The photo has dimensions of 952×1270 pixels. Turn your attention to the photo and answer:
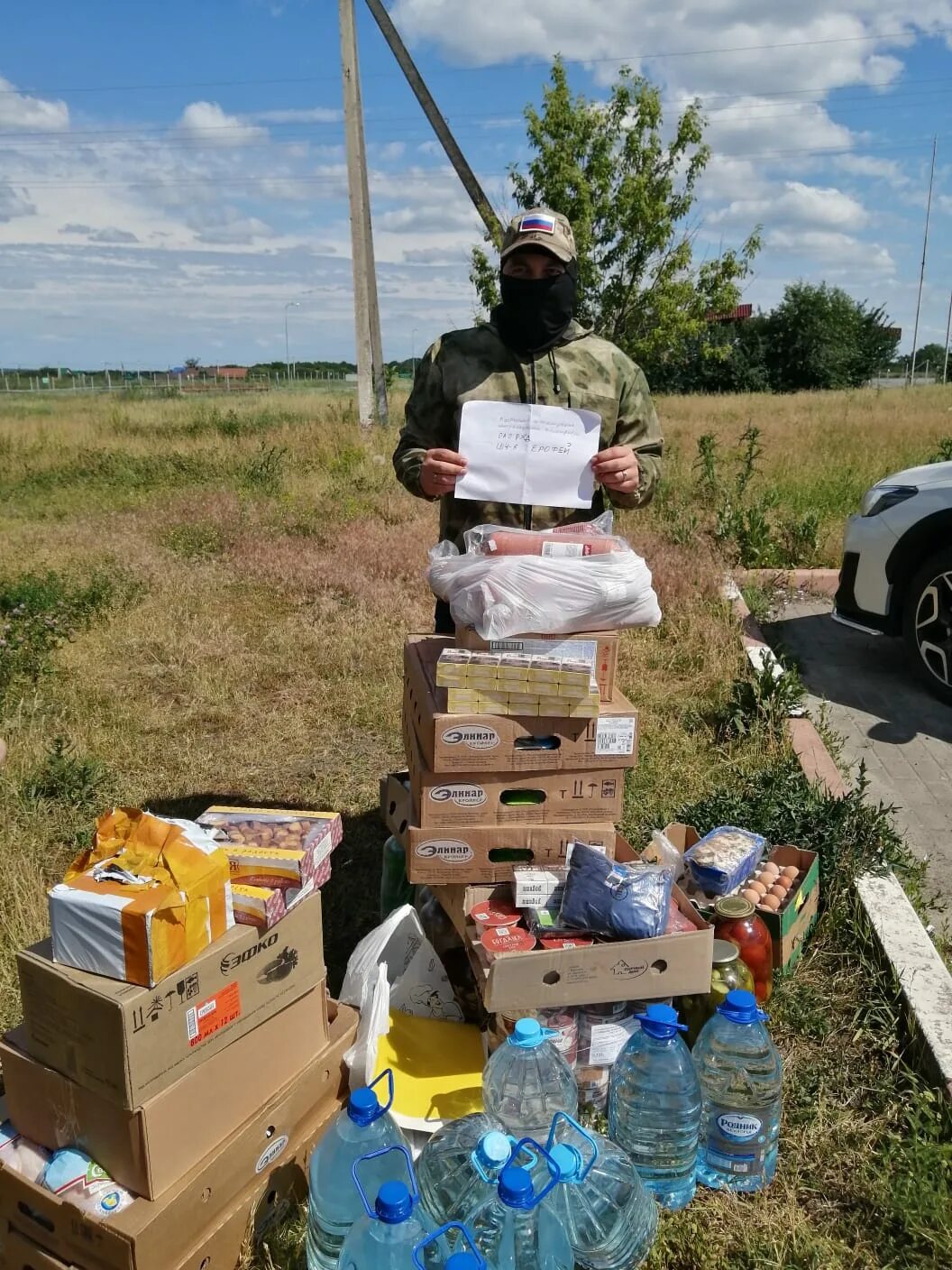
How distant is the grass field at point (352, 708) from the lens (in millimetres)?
2506

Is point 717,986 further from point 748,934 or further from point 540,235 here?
point 540,235

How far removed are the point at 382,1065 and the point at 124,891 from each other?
3.42 feet

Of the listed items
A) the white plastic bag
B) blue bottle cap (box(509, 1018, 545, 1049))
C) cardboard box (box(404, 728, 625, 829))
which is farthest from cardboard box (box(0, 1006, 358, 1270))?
cardboard box (box(404, 728, 625, 829))

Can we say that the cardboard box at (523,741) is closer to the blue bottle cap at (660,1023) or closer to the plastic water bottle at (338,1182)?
the blue bottle cap at (660,1023)

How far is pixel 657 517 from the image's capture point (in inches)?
374

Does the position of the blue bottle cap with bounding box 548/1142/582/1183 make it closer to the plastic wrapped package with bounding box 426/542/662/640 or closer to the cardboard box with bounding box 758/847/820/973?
→ the plastic wrapped package with bounding box 426/542/662/640

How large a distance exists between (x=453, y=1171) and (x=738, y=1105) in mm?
790

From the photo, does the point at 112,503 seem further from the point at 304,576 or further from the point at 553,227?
the point at 553,227

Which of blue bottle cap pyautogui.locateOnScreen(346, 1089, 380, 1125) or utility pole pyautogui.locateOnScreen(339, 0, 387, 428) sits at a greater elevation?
utility pole pyautogui.locateOnScreen(339, 0, 387, 428)

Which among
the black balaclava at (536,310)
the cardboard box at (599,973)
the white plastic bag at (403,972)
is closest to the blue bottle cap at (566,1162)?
the cardboard box at (599,973)

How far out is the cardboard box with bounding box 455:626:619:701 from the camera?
264 centimetres

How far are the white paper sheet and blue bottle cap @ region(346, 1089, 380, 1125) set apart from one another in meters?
1.67

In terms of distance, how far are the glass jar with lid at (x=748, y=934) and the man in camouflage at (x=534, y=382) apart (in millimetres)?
1362

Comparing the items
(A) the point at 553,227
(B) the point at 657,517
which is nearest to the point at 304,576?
(B) the point at 657,517
